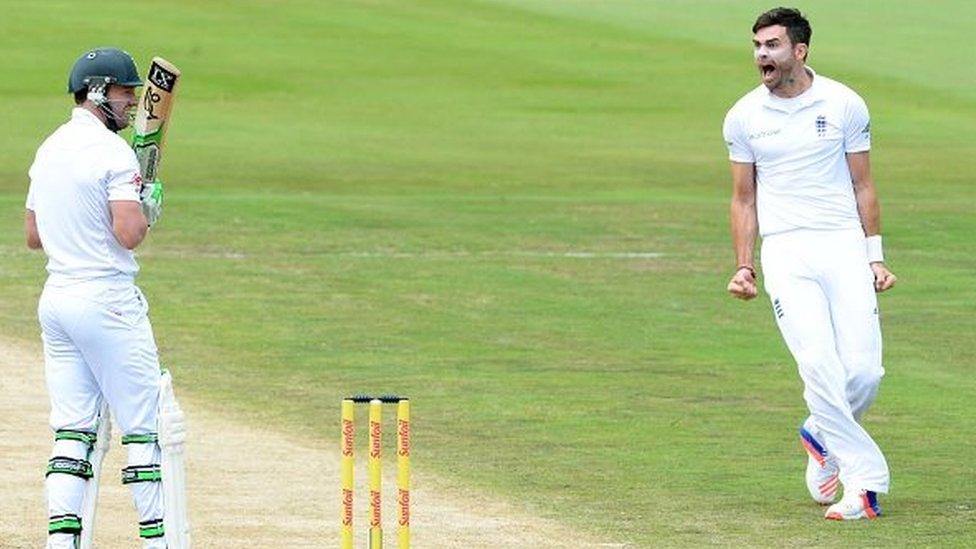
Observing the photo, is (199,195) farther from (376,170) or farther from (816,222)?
(816,222)

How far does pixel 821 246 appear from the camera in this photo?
11.4m

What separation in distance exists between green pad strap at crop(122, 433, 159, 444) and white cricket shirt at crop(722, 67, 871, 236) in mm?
3245

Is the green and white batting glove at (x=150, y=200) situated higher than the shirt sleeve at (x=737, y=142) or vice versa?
the shirt sleeve at (x=737, y=142)

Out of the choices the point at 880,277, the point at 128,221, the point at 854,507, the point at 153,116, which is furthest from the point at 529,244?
the point at 128,221

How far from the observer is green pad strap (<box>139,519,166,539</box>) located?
9617mm

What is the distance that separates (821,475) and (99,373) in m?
3.53

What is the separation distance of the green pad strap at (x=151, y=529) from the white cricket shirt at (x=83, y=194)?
0.93 m

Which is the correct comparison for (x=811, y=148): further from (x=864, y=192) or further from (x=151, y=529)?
(x=151, y=529)

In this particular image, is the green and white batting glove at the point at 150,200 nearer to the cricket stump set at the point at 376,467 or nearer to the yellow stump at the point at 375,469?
the cricket stump set at the point at 376,467

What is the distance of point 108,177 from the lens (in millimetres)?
9445

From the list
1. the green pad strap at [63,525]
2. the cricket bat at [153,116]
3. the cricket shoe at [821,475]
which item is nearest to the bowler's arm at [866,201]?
the cricket shoe at [821,475]

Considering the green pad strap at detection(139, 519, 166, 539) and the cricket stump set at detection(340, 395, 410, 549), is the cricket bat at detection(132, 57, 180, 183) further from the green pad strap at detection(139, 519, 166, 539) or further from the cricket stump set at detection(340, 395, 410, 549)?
the cricket stump set at detection(340, 395, 410, 549)

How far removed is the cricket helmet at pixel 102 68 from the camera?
9.58 meters

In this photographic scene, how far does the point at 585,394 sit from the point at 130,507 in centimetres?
421
